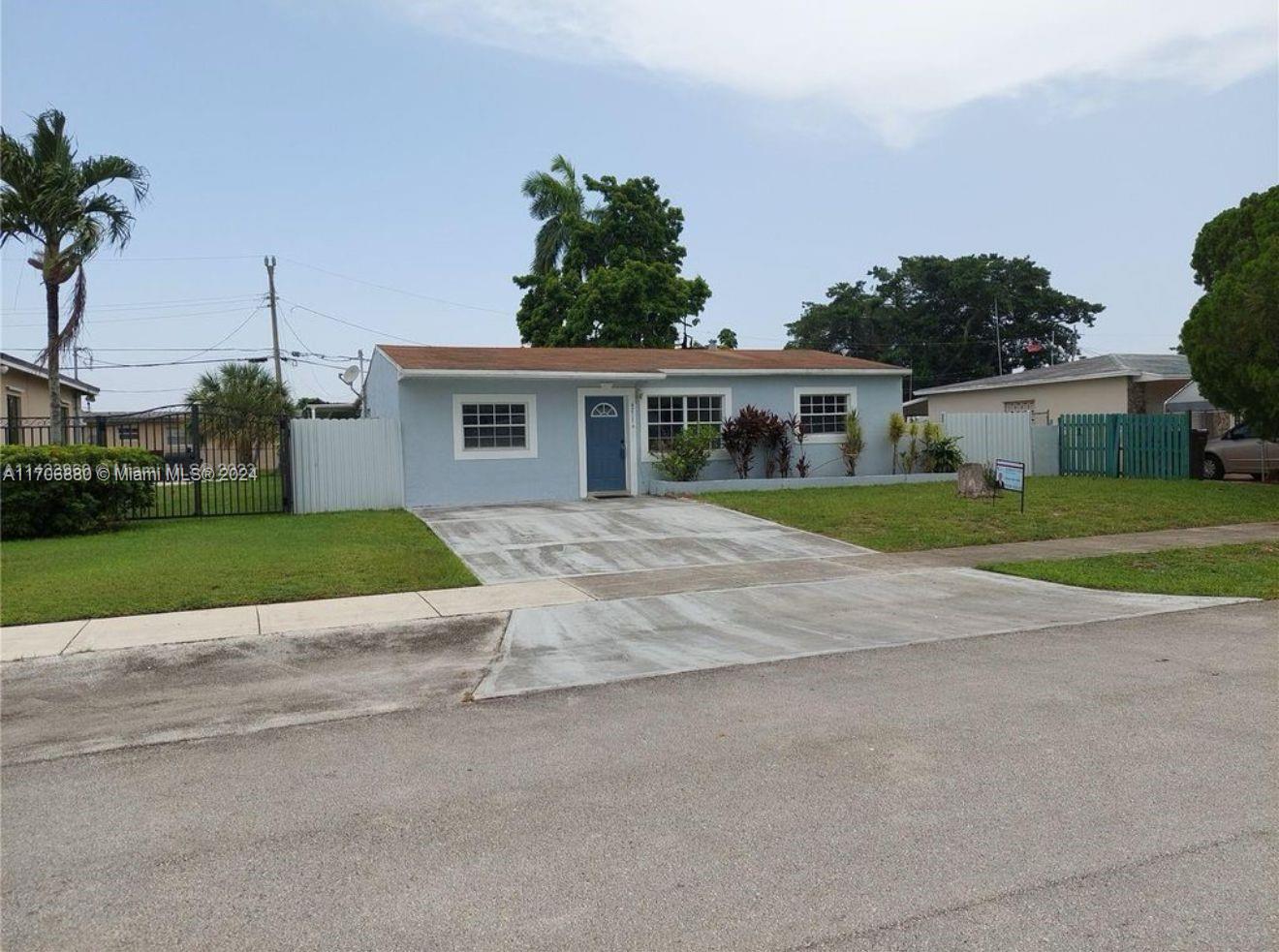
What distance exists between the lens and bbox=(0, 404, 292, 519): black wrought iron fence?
1584cm

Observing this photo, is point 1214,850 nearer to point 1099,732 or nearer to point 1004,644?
point 1099,732

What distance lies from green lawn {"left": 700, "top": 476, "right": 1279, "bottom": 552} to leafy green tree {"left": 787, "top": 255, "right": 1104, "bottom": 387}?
35.4m

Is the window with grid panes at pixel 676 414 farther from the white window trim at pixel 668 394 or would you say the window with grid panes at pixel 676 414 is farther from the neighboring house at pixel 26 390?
the neighboring house at pixel 26 390

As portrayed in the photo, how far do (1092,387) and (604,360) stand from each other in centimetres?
1640

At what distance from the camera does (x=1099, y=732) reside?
16.6 ft

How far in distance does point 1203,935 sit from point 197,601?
8.69m

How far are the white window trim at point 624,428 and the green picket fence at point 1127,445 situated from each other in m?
12.2

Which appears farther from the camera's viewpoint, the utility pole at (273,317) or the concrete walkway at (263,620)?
the utility pole at (273,317)

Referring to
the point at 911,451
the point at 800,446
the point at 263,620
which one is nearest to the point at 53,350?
the point at 263,620

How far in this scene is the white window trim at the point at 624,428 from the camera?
1895 centimetres

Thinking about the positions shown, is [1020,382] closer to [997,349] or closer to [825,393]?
[825,393]

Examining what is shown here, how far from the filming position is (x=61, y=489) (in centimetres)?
1358

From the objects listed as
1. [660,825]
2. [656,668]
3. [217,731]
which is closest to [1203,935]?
[660,825]

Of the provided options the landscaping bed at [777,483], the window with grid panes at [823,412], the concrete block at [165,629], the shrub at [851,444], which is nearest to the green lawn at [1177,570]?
the concrete block at [165,629]
